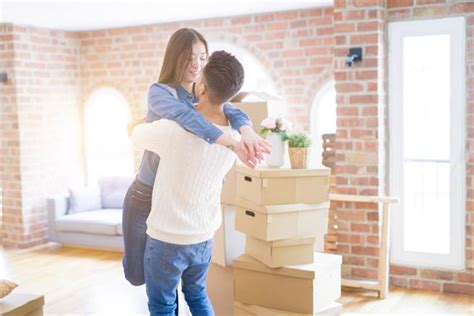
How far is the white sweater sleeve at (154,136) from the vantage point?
6.64 feet

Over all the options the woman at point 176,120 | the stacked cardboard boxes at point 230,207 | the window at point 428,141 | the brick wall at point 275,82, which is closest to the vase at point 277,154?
the stacked cardboard boxes at point 230,207

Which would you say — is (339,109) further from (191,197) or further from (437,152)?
(191,197)

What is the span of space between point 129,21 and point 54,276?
2.83 m

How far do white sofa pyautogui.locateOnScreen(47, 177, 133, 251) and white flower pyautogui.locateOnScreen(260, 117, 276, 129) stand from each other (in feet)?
10.5

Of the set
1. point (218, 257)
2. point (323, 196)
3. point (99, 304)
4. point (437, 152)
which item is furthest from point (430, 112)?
point (99, 304)

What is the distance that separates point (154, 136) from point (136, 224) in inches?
15.4

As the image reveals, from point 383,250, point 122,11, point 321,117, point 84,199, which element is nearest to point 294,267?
point 383,250

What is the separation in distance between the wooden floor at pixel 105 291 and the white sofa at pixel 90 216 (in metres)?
0.16

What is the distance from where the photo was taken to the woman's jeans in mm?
2209

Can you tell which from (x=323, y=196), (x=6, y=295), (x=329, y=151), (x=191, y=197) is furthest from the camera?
(x=329, y=151)

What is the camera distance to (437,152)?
178 inches

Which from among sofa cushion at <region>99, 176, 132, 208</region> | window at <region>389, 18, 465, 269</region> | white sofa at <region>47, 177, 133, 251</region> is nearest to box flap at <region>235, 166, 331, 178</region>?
window at <region>389, 18, 465, 269</region>

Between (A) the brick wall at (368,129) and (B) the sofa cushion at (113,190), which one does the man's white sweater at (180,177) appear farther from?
(B) the sofa cushion at (113,190)

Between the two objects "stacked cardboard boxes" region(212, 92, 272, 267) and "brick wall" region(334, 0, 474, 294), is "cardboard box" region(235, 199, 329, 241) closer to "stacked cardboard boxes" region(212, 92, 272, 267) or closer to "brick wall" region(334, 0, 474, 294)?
"stacked cardboard boxes" region(212, 92, 272, 267)
